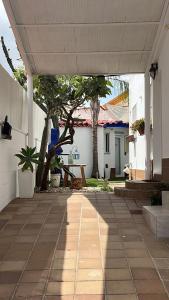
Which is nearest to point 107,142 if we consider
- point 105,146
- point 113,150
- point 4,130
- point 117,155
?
point 105,146

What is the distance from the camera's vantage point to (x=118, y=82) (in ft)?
71.6

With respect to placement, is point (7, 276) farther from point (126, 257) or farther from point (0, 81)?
point (0, 81)

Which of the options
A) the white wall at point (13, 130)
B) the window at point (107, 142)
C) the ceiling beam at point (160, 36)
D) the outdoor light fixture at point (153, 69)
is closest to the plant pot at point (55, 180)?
the white wall at point (13, 130)

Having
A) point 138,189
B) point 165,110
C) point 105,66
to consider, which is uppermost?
point 105,66

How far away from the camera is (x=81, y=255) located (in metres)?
4.94

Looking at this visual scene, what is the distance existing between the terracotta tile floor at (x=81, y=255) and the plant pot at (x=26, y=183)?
183cm

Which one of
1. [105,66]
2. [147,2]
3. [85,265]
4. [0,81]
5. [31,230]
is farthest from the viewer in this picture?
[105,66]

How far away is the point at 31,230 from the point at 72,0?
4.29 metres

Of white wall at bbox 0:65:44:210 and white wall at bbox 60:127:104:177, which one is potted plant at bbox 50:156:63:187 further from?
white wall at bbox 60:127:104:177

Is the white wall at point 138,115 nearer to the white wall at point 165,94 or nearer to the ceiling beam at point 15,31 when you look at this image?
the white wall at point 165,94

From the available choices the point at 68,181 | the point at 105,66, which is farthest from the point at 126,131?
the point at 105,66

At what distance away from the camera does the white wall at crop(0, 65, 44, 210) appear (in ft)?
27.5

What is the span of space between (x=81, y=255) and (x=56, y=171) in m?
9.53

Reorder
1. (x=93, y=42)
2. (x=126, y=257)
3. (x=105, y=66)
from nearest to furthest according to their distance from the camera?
(x=126, y=257) → (x=93, y=42) → (x=105, y=66)
